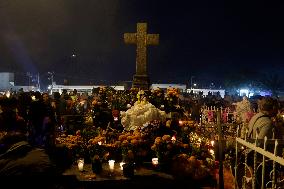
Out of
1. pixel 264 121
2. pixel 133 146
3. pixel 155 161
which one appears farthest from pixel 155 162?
pixel 264 121

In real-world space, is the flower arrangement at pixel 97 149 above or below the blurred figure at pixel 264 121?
below

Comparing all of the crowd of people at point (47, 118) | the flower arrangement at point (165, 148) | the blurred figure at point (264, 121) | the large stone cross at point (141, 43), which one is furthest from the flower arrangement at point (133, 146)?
the large stone cross at point (141, 43)

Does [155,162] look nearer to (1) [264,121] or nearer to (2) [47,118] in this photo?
(1) [264,121]

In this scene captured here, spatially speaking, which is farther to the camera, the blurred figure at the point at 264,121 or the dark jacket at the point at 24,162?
the blurred figure at the point at 264,121

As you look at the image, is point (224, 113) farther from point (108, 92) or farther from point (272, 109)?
point (272, 109)

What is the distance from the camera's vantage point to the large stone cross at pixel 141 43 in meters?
17.0

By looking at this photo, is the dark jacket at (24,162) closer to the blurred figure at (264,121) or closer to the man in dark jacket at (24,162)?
the man in dark jacket at (24,162)

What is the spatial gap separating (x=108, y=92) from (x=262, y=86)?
47.2 metres

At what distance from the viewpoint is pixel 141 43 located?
56.1ft

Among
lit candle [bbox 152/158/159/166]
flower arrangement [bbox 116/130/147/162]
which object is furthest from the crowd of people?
lit candle [bbox 152/158/159/166]

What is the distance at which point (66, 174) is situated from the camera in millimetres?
8125

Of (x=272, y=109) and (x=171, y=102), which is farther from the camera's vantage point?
(x=171, y=102)

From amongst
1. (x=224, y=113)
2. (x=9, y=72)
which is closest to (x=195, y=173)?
(x=224, y=113)

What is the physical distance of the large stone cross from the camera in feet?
55.9
